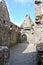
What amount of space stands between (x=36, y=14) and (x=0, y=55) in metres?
3.52

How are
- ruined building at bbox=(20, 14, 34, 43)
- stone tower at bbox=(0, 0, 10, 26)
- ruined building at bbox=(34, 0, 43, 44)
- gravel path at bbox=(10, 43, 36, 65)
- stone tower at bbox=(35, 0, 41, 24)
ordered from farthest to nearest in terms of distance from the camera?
ruined building at bbox=(20, 14, 34, 43), stone tower at bbox=(0, 0, 10, 26), gravel path at bbox=(10, 43, 36, 65), stone tower at bbox=(35, 0, 41, 24), ruined building at bbox=(34, 0, 43, 44)

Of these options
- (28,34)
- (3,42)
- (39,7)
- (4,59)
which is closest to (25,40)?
(28,34)

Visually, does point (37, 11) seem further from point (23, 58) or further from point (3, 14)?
point (3, 14)

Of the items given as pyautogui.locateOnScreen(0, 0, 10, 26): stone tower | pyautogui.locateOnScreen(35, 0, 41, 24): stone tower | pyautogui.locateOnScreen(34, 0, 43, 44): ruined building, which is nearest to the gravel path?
pyautogui.locateOnScreen(34, 0, 43, 44): ruined building

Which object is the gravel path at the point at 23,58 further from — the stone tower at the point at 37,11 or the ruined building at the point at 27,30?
the ruined building at the point at 27,30

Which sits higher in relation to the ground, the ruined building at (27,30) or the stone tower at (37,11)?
the stone tower at (37,11)

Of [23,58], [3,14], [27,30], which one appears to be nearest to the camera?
[23,58]

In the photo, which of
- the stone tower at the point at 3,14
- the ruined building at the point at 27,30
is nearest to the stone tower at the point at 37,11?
the stone tower at the point at 3,14

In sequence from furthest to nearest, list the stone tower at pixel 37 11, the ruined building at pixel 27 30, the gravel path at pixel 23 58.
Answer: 1. the ruined building at pixel 27 30
2. the gravel path at pixel 23 58
3. the stone tower at pixel 37 11

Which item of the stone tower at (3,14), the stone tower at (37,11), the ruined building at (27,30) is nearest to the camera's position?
the stone tower at (37,11)

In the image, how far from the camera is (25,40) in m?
18.3

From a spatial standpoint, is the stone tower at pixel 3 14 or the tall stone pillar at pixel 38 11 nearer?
the tall stone pillar at pixel 38 11

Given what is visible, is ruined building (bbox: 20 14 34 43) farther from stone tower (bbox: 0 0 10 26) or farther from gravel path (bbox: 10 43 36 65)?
gravel path (bbox: 10 43 36 65)

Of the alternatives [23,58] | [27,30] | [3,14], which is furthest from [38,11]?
[27,30]
